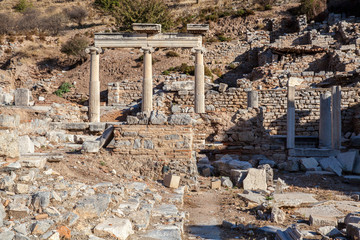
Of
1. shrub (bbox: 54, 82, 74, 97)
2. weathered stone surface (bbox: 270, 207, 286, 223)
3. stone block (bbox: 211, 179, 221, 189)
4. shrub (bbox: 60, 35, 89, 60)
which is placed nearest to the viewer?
weathered stone surface (bbox: 270, 207, 286, 223)

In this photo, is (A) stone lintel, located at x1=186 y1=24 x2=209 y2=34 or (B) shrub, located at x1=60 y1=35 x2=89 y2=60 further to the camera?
(B) shrub, located at x1=60 y1=35 x2=89 y2=60

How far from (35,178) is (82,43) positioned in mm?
28881

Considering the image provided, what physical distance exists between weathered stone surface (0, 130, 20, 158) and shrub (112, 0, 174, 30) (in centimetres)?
3019

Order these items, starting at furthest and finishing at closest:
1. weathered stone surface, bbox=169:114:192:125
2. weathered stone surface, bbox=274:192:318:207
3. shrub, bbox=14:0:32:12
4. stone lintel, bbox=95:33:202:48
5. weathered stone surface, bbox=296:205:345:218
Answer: shrub, bbox=14:0:32:12 → stone lintel, bbox=95:33:202:48 → weathered stone surface, bbox=169:114:192:125 → weathered stone surface, bbox=274:192:318:207 → weathered stone surface, bbox=296:205:345:218

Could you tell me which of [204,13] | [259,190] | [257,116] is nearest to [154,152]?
[259,190]

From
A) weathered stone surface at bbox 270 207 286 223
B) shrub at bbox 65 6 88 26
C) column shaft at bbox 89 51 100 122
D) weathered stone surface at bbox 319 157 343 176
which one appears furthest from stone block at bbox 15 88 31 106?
shrub at bbox 65 6 88 26

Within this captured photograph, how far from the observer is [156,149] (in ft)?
26.1

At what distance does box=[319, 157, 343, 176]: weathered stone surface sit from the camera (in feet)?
35.5

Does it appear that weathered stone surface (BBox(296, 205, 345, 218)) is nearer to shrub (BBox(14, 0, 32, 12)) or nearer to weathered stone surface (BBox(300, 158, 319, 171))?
weathered stone surface (BBox(300, 158, 319, 171))

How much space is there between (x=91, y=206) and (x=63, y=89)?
81.7 feet

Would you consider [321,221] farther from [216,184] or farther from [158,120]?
[158,120]

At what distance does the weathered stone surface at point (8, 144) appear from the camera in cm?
607

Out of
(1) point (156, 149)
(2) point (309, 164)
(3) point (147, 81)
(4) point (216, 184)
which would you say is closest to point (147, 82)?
(3) point (147, 81)

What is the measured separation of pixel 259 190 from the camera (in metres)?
8.12
